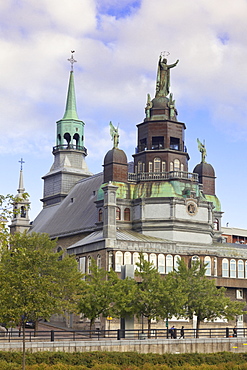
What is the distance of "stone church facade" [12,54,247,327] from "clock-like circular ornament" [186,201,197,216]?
9 centimetres

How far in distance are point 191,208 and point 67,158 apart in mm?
41793

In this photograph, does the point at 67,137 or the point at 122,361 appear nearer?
the point at 122,361

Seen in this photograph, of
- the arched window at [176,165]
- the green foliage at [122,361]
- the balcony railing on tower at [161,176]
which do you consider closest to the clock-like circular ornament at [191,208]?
the balcony railing on tower at [161,176]

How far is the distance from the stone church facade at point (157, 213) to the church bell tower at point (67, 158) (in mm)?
15485

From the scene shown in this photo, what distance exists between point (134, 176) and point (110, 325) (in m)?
24.7

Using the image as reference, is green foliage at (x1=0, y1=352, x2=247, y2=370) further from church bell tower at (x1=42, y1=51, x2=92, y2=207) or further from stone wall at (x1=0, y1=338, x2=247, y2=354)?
church bell tower at (x1=42, y1=51, x2=92, y2=207)

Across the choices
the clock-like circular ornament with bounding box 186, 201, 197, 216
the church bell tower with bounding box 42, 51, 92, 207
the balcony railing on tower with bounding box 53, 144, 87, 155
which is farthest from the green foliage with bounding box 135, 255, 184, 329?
the balcony railing on tower with bounding box 53, 144, 87, 155

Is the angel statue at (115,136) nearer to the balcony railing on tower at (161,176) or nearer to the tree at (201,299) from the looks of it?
the balcony railing on tower at (161,176)

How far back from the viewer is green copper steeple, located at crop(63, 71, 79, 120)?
139 meters

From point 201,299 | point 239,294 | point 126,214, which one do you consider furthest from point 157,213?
point 201,299

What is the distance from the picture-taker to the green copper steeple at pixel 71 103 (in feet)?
455

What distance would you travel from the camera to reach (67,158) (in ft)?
449

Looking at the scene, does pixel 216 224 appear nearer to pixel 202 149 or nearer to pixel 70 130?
pixel 202 149

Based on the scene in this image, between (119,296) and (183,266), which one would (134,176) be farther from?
(119,296)
